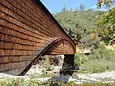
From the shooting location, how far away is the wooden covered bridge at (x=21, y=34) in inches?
260

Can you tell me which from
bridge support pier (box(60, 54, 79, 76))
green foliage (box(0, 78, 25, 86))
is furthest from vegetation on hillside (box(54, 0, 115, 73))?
green foliage (box(0, 78, 25, 86))

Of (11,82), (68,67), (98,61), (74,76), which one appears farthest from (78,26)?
(11,82)

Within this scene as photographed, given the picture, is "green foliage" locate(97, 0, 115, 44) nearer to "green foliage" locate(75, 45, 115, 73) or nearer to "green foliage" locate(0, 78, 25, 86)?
"green foliage" locate(0, 78, 25, 86)

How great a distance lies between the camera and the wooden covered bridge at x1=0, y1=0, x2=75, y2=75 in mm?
6598

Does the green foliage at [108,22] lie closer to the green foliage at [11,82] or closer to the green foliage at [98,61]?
the green foliage at [11,82]

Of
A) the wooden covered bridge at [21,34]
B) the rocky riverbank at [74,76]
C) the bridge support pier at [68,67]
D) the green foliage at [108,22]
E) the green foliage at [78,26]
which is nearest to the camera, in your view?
the wooden covered bridge at [21,34]

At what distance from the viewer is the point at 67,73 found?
27.9 metres

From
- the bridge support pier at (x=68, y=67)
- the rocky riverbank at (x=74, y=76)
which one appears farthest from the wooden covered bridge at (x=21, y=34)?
the bridge support pier at (x=68, y=67)

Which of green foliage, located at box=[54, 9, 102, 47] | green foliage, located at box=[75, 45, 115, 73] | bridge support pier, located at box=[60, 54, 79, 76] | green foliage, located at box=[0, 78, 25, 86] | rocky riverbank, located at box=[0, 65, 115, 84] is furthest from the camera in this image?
green foliage, located at box=[54, 9, 102, 47]

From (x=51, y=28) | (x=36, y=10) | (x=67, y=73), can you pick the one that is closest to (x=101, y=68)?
(x=67, y=73)

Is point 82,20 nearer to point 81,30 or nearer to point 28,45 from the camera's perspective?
point 81,30

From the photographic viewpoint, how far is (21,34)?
8031 millimetres

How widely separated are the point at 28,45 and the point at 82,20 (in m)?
36.5

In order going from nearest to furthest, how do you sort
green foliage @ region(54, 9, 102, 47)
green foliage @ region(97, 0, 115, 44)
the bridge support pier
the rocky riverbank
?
green foliage @ region(97, 0, 115, 44), the rocky riverbank, the bridge support pier, green foliage @ region(54, 9, 102, 47)
